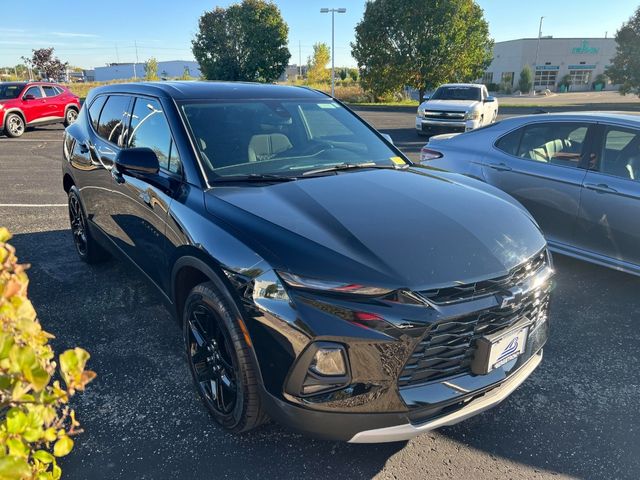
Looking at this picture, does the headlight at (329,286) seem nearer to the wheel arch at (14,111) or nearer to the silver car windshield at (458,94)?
the silver car windshield at (458,94)

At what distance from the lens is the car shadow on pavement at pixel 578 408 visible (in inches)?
98.7

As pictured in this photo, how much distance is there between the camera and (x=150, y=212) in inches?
125

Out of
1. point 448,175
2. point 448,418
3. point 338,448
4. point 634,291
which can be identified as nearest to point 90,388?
point 338,448

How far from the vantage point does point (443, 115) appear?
14.8 m

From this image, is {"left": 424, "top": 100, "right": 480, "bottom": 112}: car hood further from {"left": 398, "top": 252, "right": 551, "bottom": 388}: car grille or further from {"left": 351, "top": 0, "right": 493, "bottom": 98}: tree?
{"left": 351, "top": 0, "right": 493, "bottom": 98}: tree

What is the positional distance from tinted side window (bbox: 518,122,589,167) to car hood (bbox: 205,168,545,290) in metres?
2.17

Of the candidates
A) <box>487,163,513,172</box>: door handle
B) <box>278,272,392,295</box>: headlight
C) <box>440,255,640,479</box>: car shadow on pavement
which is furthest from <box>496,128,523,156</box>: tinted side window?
<box>278,272,392,295</box>: headlight

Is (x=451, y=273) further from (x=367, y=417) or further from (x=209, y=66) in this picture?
(x=209, y=66)

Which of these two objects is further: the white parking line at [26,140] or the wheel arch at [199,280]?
the white parking line at [26,140]

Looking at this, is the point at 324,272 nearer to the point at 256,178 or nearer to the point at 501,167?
the point at 256,178

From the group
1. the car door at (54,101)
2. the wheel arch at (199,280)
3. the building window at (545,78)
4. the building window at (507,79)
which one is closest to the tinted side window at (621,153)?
the wheel arch at (199,280)

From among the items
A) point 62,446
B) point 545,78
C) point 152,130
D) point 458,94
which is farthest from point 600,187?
point 545,78

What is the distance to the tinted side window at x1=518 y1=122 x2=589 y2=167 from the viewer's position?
15.1 ft

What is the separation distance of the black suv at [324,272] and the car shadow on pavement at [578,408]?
41 cm
